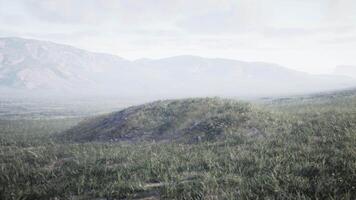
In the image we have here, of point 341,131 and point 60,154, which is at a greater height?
point 341,131

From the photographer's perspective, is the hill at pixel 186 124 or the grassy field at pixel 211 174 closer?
the grassy field at pixel 211 174

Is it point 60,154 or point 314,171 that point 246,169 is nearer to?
Answer: point 314,171

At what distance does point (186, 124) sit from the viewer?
24.1m

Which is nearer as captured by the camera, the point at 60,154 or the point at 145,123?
the point at 60,154

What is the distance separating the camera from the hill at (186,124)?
20109mm

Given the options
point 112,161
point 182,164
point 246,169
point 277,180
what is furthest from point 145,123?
point 277,180

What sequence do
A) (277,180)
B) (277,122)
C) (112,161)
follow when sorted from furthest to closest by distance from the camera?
(277,122) < (112,161) < (277,180)

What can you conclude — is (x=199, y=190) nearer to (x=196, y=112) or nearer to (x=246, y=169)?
(x=246, y=169)

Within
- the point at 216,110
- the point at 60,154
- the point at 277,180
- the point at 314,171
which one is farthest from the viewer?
the point at 216,110

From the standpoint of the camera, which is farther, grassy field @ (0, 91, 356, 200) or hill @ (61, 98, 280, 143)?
hill @ (61, 98, 280, 143)

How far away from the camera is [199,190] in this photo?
850cm

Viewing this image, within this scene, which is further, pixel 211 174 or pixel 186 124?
pixel 186 124

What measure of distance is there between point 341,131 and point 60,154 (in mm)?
12883

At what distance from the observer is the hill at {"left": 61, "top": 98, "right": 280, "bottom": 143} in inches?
792
